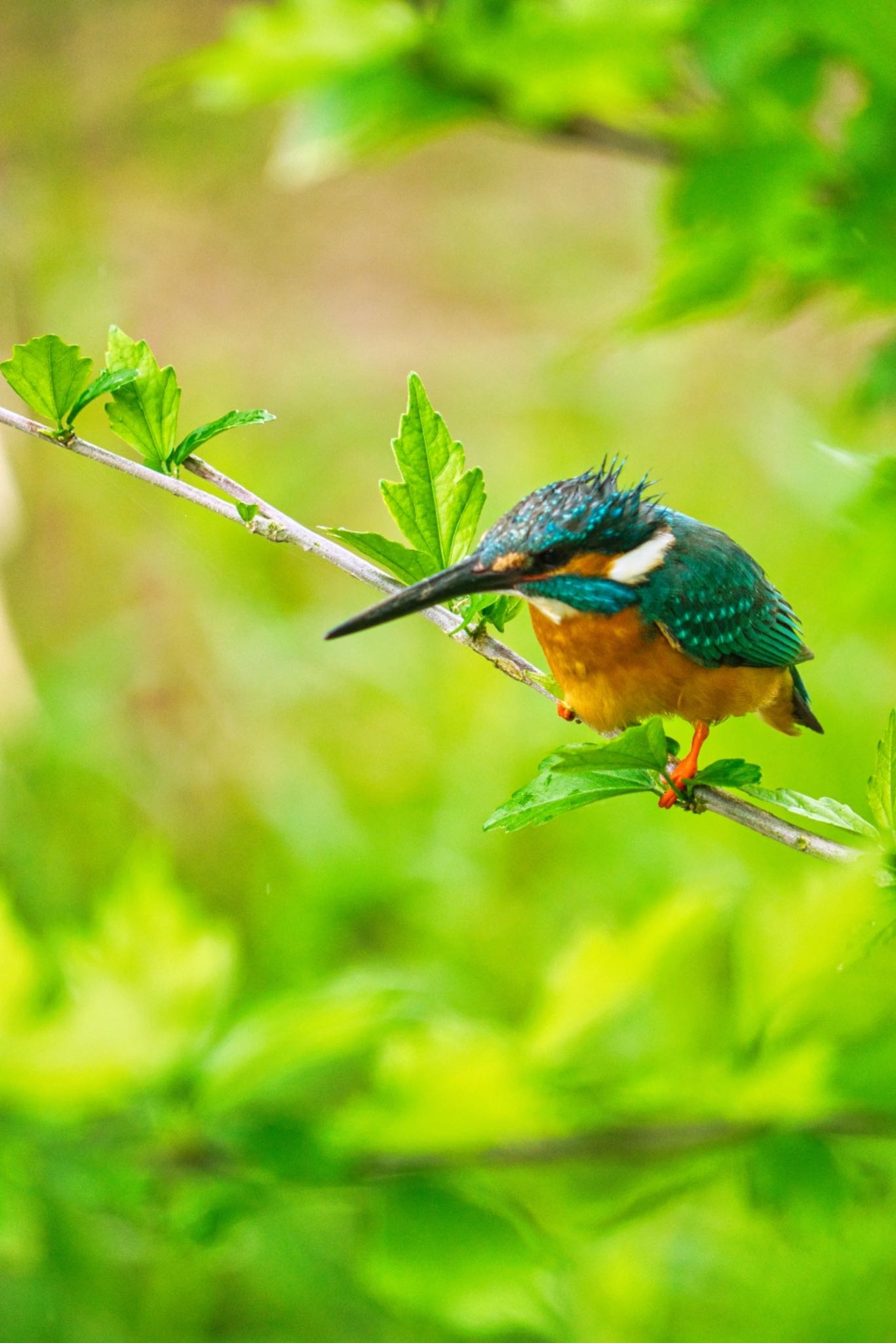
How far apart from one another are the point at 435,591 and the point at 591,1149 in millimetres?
829

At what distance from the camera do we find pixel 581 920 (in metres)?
2.99

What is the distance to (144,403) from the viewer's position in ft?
3.23

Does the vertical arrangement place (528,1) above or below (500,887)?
above

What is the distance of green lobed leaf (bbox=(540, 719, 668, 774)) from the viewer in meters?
0.86

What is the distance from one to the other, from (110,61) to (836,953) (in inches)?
180

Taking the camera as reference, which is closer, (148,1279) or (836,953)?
(836,953)

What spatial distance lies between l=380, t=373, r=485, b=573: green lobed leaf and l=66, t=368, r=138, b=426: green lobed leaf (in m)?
0.19

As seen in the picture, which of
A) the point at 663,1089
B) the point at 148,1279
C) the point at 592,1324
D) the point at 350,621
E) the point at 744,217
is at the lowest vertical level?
the point at 148,1279

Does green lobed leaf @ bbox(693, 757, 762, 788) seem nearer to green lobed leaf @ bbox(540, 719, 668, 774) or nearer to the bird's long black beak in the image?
green lobed leaf @ bbox(540, 719, 668, 774)

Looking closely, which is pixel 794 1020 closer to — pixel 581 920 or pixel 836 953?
pixel 836 953

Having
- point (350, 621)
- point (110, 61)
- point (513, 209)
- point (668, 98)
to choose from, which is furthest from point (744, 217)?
point (110, 61)

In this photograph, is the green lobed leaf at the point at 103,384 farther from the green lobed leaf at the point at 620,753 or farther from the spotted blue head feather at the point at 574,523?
the green lobed leaf at the point at 620,753

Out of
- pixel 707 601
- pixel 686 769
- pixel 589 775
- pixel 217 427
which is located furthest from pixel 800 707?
pixel 217 427

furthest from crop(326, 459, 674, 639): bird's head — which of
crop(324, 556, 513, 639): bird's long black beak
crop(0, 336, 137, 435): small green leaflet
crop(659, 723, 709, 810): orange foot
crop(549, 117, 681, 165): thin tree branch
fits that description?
crop(549, 117, 681, 165): thin tree branch
